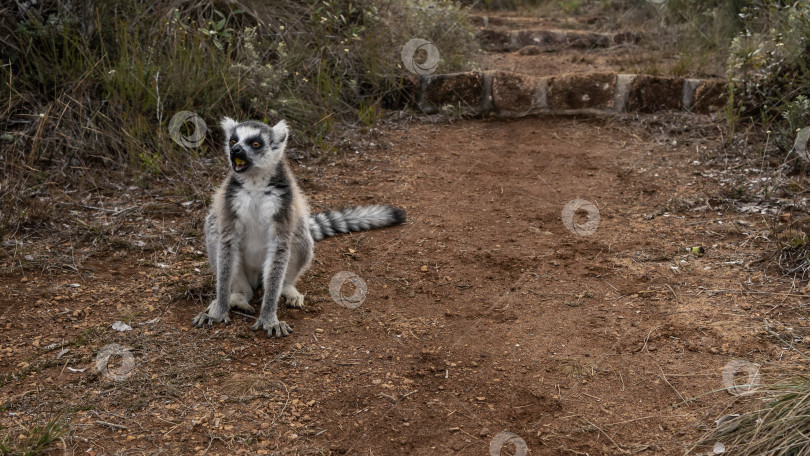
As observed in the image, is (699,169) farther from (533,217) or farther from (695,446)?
(695,446)

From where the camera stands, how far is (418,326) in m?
4.16

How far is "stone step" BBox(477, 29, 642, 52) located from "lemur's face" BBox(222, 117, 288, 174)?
674 centimetres

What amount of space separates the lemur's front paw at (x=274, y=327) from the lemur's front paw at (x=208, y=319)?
0.18 m

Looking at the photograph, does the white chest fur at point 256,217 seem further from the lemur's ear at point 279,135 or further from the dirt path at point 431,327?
the dirt path at point 431,327

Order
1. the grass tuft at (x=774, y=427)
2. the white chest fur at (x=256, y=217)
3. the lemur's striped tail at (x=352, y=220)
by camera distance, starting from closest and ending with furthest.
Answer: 1. the grass tuft at (x=774, y=427)
2. the white chest fur at (x=256, y=217)
3. the lemur's striped tail at (x=352, y=220)

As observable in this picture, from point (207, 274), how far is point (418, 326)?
156cm

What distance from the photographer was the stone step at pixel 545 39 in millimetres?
10469
